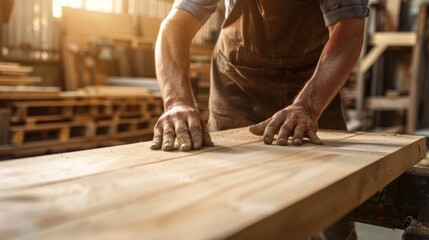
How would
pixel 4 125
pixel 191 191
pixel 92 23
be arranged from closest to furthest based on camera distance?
1. pixel 191 191
2. pixel 4 125
3. pixel 92 23

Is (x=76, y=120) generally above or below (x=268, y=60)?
below

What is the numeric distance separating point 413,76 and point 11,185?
743cm

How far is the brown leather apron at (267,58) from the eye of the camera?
2.51m

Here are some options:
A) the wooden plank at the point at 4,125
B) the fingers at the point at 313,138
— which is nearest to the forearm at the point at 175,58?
the fingers at the point at 313,138

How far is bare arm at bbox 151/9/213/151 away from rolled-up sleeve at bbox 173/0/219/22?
2cm

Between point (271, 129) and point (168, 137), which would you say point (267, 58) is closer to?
point (271, 129)

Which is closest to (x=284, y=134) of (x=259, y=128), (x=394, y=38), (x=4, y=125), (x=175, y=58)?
(x=259, y=128)

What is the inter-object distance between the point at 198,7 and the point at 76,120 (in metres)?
3.27

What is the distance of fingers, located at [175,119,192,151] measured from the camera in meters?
1.52

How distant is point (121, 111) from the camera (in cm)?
562

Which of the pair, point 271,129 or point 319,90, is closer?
point 271,129

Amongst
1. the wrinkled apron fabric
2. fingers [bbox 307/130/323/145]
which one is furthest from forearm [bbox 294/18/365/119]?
the wrinkled apron fabric

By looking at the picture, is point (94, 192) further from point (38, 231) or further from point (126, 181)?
point (38, 231)

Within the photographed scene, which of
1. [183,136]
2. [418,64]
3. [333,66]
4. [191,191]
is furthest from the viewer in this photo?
[418,64]
